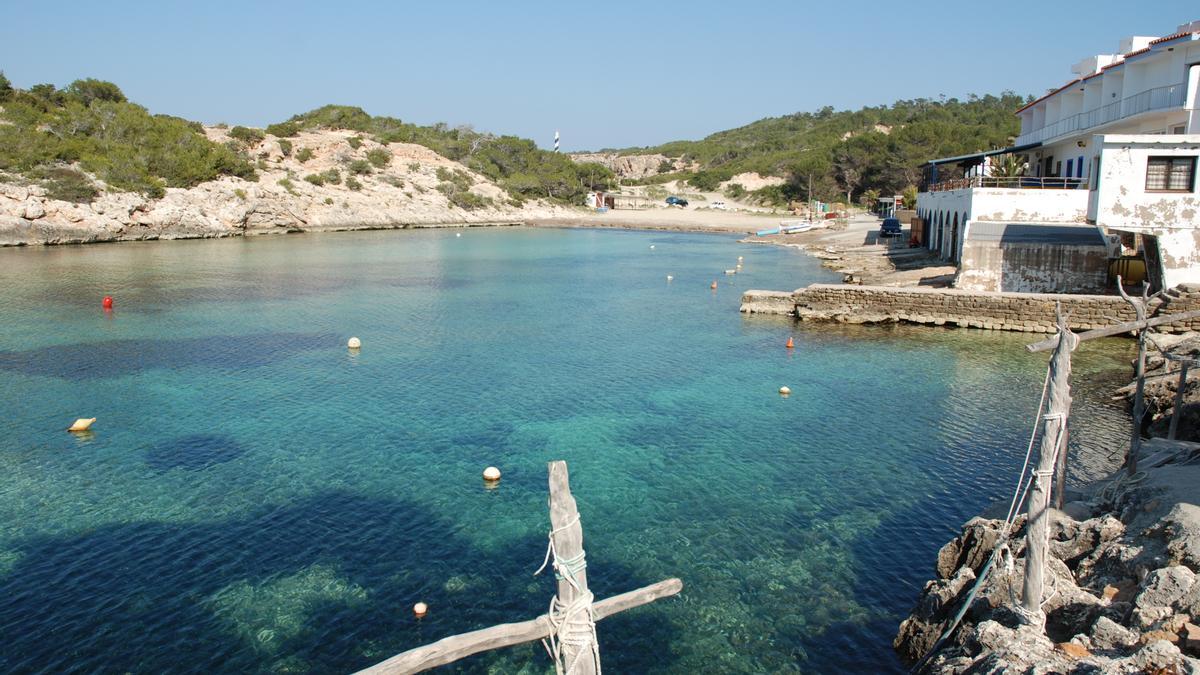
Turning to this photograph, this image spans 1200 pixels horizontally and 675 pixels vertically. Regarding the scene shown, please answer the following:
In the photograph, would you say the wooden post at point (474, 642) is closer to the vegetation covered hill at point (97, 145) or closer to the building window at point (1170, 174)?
the building window at point (1170, 174)

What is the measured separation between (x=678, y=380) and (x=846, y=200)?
8720 centimetres

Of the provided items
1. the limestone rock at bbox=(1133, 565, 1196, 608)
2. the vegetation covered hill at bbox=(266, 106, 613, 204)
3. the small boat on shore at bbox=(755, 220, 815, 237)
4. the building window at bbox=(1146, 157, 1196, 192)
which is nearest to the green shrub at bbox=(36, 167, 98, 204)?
the vegetation covered hill at bbox=(266, 106, 613, 204)

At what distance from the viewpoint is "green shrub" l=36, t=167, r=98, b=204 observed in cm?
5834

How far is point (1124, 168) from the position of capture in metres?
25.4

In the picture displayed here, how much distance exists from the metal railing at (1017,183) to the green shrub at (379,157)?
68.6 m

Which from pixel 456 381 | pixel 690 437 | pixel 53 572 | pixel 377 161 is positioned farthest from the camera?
pixel 377 161

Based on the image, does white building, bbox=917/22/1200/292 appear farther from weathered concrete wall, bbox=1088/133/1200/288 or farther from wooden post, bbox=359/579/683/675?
wooden post, bbox=359/579/683/675

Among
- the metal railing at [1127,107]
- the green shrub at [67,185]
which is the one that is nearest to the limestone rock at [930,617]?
the metal railing at [1127,107]

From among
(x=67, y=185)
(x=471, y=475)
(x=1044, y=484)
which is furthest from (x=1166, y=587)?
(x=67, y=185)

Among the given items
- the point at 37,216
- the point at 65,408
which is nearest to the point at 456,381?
the point at 65,408

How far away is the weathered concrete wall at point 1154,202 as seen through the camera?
25078 mm

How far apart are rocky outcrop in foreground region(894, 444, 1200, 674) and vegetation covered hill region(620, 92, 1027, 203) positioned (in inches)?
3331

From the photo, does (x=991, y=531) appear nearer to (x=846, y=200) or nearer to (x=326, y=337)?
(x=326, y=337)

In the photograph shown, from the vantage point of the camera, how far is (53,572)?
11.7m
